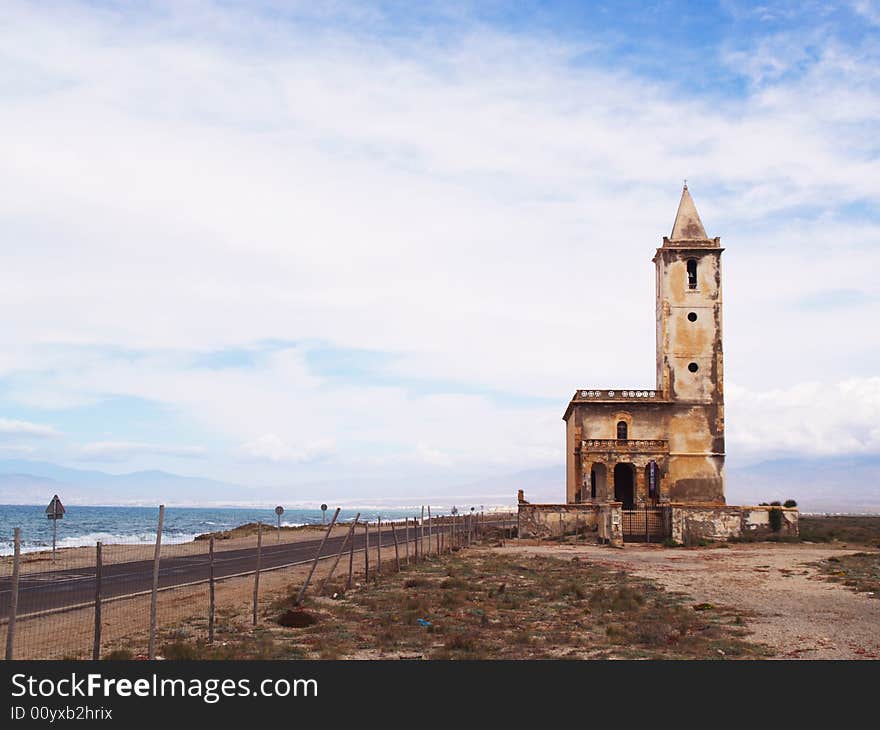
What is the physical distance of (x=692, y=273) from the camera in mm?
60000

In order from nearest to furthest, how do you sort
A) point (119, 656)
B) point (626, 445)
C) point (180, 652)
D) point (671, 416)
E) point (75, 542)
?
point (119, 656)
point (180, 652)
point (626, 445)
point (671, 416)
point (75, 542)

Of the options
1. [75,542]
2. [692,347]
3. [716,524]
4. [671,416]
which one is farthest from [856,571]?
[75,542]

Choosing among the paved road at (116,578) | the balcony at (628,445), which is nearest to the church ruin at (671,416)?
the balcony at (628,445)

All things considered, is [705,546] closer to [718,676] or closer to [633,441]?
[633,441]

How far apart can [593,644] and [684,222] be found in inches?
1958

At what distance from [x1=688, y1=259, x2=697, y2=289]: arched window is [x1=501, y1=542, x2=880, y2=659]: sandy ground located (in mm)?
19413

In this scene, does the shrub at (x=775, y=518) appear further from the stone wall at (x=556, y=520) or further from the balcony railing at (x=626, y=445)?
the stone wall at (x=556, y=520)

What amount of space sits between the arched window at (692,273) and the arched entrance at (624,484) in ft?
40.8

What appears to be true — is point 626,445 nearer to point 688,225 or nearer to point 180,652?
point 688,225

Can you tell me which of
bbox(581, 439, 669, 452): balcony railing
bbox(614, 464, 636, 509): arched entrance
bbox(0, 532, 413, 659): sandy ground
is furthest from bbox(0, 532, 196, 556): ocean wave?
bbox(614, 464, 636, 509): arched entrance

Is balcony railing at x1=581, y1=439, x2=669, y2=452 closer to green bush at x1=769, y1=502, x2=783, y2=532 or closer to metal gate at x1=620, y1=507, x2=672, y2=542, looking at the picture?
metal gate at x1=620, y1=507, x2=672, y2=542

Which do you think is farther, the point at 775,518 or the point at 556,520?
the point at 556,520

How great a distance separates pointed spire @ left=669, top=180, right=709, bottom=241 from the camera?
60812mm

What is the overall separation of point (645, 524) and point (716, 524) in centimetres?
360
